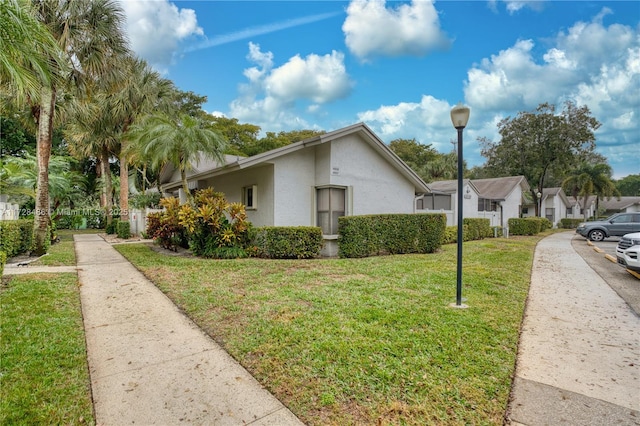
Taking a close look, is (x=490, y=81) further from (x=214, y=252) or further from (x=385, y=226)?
(x=214, y=252)

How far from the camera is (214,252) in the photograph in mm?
9836

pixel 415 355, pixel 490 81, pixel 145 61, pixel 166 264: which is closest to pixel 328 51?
pixel 490 81

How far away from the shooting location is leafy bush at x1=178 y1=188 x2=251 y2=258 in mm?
9656

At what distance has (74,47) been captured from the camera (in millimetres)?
11719

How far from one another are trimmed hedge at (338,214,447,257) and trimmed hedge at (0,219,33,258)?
30.9 ft

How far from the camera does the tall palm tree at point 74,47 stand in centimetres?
1034

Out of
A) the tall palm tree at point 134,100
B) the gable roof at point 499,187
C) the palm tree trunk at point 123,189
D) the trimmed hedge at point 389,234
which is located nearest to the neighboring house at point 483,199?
the gable roof at point 499,187

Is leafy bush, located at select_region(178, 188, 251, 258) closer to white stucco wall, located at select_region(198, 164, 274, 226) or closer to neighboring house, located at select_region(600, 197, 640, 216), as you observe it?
white stucco wall, located at select_region(198, 164, 274, 226)

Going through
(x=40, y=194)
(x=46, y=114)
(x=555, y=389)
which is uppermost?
(x=46, y=114)

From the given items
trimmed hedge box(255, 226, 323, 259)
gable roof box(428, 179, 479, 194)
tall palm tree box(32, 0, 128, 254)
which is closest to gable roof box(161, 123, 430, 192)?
trimmed hedge box(255, 226, 323, 259)

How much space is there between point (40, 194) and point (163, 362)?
10.4m

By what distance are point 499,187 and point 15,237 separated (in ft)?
109

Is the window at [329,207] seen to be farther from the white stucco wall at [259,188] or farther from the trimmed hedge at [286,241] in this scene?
the white stucco wall at [259,188]

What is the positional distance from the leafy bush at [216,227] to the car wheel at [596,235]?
19.5 meters
